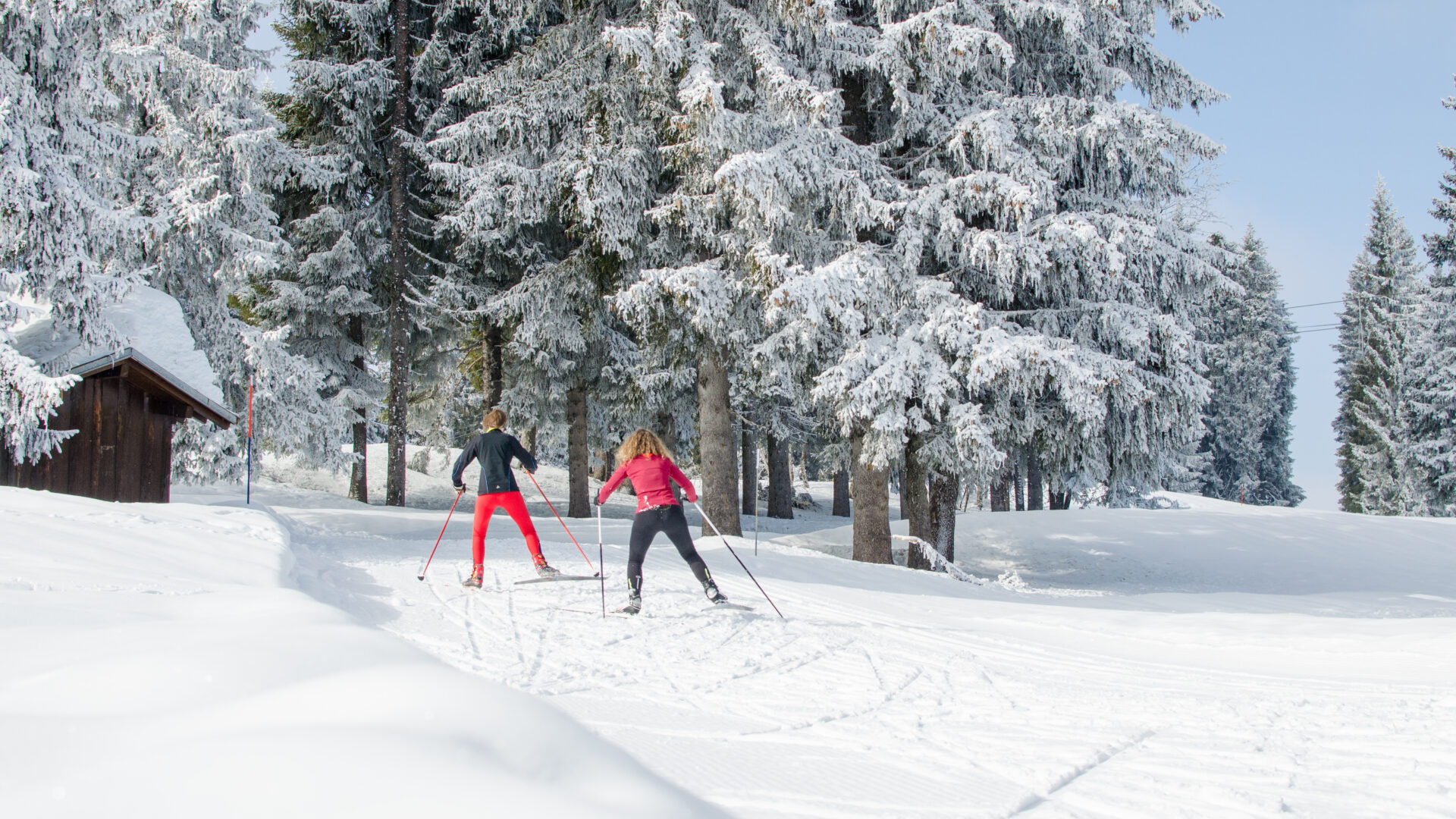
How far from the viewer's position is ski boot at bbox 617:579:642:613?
7.30 metres

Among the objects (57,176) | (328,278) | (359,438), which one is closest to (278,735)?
(57,176)

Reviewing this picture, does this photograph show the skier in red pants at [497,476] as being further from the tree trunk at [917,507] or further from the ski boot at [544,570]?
the tree trunk at [917,507]

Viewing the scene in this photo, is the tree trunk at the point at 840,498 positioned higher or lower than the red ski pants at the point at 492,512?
lower

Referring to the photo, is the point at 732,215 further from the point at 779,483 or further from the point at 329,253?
the point at 779,483

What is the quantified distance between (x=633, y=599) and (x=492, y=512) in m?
1.96

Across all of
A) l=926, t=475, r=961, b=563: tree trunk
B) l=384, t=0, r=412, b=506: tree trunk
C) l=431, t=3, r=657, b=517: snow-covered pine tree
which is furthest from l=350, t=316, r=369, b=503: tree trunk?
l=926, t=475, r=961, b=563: tree trunk

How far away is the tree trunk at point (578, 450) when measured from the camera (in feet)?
71.6

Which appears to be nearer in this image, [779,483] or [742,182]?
[742,182]

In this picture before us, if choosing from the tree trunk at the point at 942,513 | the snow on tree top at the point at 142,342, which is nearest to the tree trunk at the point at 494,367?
the snow on tree top at the point at 142,342

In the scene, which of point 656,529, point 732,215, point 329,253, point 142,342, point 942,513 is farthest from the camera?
point 329,253

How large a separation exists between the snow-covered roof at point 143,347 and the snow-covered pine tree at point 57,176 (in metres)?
0.35

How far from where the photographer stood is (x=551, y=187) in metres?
15.5

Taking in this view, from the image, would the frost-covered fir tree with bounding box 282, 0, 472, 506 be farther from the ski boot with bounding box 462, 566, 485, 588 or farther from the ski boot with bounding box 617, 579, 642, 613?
the ski boot with bounding box 617, 579, 642, 613

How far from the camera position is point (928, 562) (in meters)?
14.0
